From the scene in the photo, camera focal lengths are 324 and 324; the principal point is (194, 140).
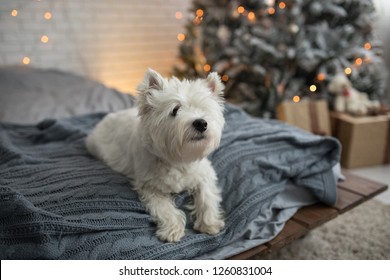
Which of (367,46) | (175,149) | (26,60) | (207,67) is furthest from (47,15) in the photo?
(367,46)

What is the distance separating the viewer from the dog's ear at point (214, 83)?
1.41 m

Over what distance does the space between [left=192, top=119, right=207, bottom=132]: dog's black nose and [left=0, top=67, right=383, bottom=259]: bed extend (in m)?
0.38

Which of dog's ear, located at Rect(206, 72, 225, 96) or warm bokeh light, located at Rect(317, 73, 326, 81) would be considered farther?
warm bokeh light, located at Rect(317, 73, 326, 81)

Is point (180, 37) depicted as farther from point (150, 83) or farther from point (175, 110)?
point (175, 110)

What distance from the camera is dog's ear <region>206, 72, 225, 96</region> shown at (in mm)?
1407

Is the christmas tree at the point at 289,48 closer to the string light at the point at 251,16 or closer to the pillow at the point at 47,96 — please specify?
the string light at the point at 251,16

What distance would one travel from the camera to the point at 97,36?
3770 mm

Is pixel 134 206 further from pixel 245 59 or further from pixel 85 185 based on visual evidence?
pixel 245 59

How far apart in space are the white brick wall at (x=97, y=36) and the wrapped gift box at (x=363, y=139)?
2.39 meters

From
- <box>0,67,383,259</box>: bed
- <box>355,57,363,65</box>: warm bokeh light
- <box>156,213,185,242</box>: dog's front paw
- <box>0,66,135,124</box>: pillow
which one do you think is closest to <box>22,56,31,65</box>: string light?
<box>0,66,135,124</box>: pillow

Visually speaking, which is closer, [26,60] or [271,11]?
[271,11]

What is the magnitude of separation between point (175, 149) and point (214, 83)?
1.16 feet

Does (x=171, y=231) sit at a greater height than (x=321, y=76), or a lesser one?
lesser

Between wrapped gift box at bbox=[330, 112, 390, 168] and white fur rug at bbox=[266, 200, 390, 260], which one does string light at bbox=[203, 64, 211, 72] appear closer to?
wrapped gift box at bbox=[330, 112, 390, 168]
